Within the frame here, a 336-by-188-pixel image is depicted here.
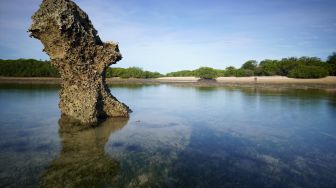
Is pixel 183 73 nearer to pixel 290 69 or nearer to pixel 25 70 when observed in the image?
pixel 290 69

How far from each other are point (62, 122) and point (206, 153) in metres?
8.04

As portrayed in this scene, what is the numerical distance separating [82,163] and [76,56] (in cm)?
741

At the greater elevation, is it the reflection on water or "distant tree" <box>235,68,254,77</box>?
"distant tree" <box>235,68,254,77</box>

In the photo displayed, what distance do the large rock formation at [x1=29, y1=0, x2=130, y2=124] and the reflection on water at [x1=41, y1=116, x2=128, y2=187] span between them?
207 cm

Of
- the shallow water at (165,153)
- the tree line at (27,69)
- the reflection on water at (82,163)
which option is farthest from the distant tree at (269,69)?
the reflection on water at (82,163)

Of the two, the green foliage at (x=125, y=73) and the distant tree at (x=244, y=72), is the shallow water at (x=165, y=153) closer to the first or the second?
the distant tree at (x=244, y=72)

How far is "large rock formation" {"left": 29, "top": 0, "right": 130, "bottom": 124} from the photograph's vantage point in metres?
12.1

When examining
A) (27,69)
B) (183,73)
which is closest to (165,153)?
(27,69)

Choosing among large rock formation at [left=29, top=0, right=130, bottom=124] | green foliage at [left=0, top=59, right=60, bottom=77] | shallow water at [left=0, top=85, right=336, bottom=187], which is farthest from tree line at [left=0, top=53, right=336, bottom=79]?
shallow water at [left=0, top=85, right=336, bottom=187]

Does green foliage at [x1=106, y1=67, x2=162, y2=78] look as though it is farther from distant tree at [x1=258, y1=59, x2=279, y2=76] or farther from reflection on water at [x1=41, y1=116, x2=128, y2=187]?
reflection on water at [x1=41, y1=116, x2=128, y2=187]

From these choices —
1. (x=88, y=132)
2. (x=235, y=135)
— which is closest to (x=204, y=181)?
(x=235, y=135)

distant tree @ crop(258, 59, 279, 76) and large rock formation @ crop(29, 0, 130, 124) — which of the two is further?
distant tree @ crop(258, 59, 279, 76)

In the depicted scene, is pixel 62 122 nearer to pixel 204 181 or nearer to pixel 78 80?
pixel 78 80

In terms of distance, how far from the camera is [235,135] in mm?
11734
